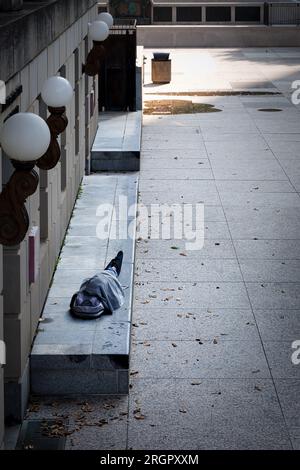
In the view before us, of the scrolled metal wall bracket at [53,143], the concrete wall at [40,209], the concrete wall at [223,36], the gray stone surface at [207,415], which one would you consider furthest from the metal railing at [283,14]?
the gray stone surface at [207,415]

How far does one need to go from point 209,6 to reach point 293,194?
3285 cm

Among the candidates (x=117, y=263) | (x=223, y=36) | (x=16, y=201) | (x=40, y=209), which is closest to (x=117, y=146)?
(x=117, y=263)

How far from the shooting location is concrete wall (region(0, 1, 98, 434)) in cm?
1040

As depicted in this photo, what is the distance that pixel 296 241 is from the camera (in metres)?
17.1

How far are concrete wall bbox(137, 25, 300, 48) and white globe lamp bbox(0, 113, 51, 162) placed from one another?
1682 inches

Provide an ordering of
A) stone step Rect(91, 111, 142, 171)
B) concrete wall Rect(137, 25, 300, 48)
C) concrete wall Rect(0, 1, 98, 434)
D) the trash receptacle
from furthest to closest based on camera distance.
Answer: concrete wall Rect(137, 25, 300, 48), the trash receptacle, stone step Rect(91, 111, 142, 171), concrete wall Rect(0, 1, 98, 434)

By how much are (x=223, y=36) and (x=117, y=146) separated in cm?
2868

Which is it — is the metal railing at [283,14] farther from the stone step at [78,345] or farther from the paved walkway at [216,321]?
the stone step at [78,345]

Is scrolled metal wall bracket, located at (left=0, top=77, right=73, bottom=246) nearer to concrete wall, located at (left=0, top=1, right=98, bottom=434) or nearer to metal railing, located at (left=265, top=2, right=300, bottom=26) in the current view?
concrete wall, located at (left=0, top=1, right=98, bottom=434)

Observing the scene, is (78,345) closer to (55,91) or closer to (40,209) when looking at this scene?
(40,209)

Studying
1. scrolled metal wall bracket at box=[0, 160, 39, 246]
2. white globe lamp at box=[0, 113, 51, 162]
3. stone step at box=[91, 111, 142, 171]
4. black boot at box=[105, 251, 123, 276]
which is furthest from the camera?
stone step at box=[91, 111, 142, 171]

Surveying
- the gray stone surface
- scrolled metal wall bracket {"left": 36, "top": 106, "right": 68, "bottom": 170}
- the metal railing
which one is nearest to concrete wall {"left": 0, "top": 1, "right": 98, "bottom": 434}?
scrolled metal wall bracket {"left": 36, "top": 106, "right": 68, "bottom": 170}

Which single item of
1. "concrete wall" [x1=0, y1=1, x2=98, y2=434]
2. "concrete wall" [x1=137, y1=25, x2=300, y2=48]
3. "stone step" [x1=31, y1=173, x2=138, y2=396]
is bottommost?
"concrete wall" [x1=137, y1=25, x2=300, y2=48]

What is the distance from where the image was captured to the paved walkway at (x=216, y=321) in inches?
409
